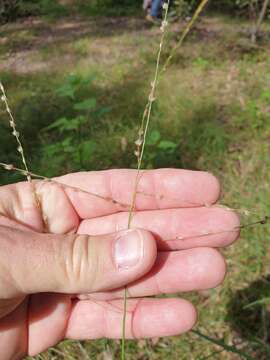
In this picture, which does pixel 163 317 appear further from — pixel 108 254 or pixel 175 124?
pixel 175 124

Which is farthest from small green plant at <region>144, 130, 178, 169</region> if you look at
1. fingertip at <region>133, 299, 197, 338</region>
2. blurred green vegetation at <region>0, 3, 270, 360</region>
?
fingertip at <region>133, 299, 197, 338</region>

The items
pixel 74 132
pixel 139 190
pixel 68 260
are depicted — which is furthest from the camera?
pixel 74 132

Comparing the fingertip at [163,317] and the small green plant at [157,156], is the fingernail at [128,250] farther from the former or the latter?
the small green plant at [157,156]

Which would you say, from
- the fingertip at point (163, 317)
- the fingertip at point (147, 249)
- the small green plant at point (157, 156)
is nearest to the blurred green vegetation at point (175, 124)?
the small green plant at point (157, 156)

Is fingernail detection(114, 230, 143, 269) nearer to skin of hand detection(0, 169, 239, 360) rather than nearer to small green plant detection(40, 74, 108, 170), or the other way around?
skin of hand detection(0, 169, 239, 360)

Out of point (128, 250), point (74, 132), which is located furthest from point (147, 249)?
point (74, 132)

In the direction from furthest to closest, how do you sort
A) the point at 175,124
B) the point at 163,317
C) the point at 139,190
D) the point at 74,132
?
the point at 74,132, the point at 175,124, the point at 139,190, the point at 163,317
